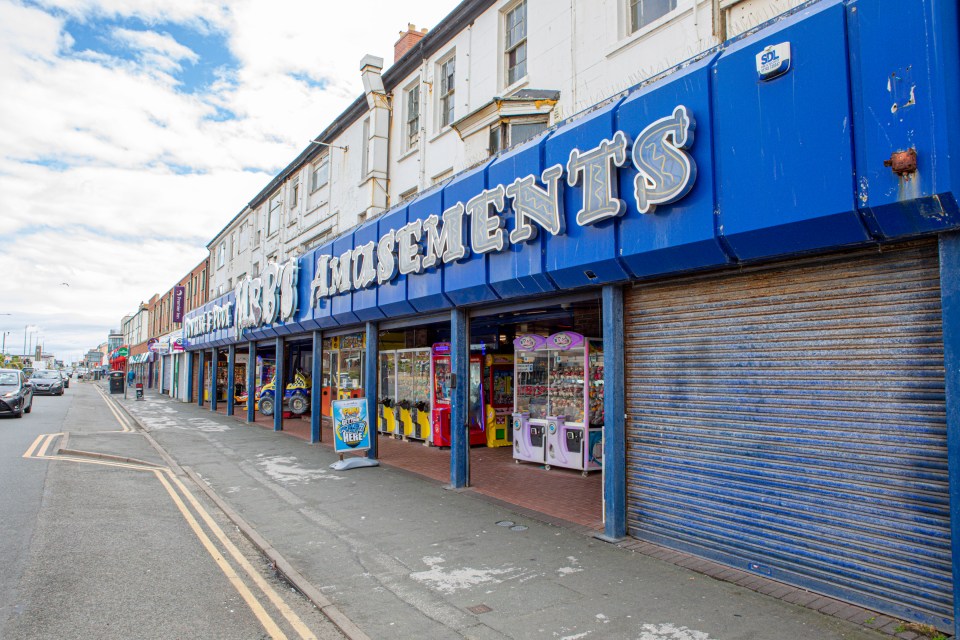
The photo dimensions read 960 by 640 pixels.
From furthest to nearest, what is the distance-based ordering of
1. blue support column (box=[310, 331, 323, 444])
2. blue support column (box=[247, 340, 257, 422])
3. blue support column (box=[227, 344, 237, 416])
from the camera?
1. blue support column (box=[227, 344, 237, 416])
2. blue support column (box=[247, 340, 257, 422])
3. blue support column (box=[310, 331, 323, 444])

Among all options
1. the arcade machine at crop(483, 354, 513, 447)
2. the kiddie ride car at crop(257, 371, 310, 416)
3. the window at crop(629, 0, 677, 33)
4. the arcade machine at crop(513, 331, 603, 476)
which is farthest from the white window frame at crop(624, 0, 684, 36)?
the kiddie ride car at crop(257, 371, 310, 416)

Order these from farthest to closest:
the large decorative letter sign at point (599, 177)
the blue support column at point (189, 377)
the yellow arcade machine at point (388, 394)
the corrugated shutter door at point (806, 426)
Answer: the blue support column at point (189, 377), the yellow arcade machine at point (388, 394), the large decorative letter sign at point (599, 177), the corrugated shutter door at point (806, 426)

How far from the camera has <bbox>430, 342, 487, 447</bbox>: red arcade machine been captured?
1552 centimetres

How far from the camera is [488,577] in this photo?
6070 mm

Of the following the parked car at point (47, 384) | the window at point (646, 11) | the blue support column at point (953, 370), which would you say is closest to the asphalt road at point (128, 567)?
the blue support column at point (953, 370)

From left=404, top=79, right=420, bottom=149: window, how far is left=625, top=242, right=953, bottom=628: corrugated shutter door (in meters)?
12.1

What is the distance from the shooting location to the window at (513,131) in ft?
40.4

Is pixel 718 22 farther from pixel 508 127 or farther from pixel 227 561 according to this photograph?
pixel 227 561

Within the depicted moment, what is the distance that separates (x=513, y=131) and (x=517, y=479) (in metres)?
7.21

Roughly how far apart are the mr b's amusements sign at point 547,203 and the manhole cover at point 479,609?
4.33 m

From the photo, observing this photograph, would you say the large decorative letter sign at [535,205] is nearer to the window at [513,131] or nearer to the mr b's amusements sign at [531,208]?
the mr b's amusements sign at [531,208]

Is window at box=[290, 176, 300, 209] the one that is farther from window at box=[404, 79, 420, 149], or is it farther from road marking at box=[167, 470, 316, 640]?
road marking at box=[167, 470, 316, 640]

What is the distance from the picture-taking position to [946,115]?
436 cm

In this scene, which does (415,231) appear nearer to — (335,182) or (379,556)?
(379,556)
